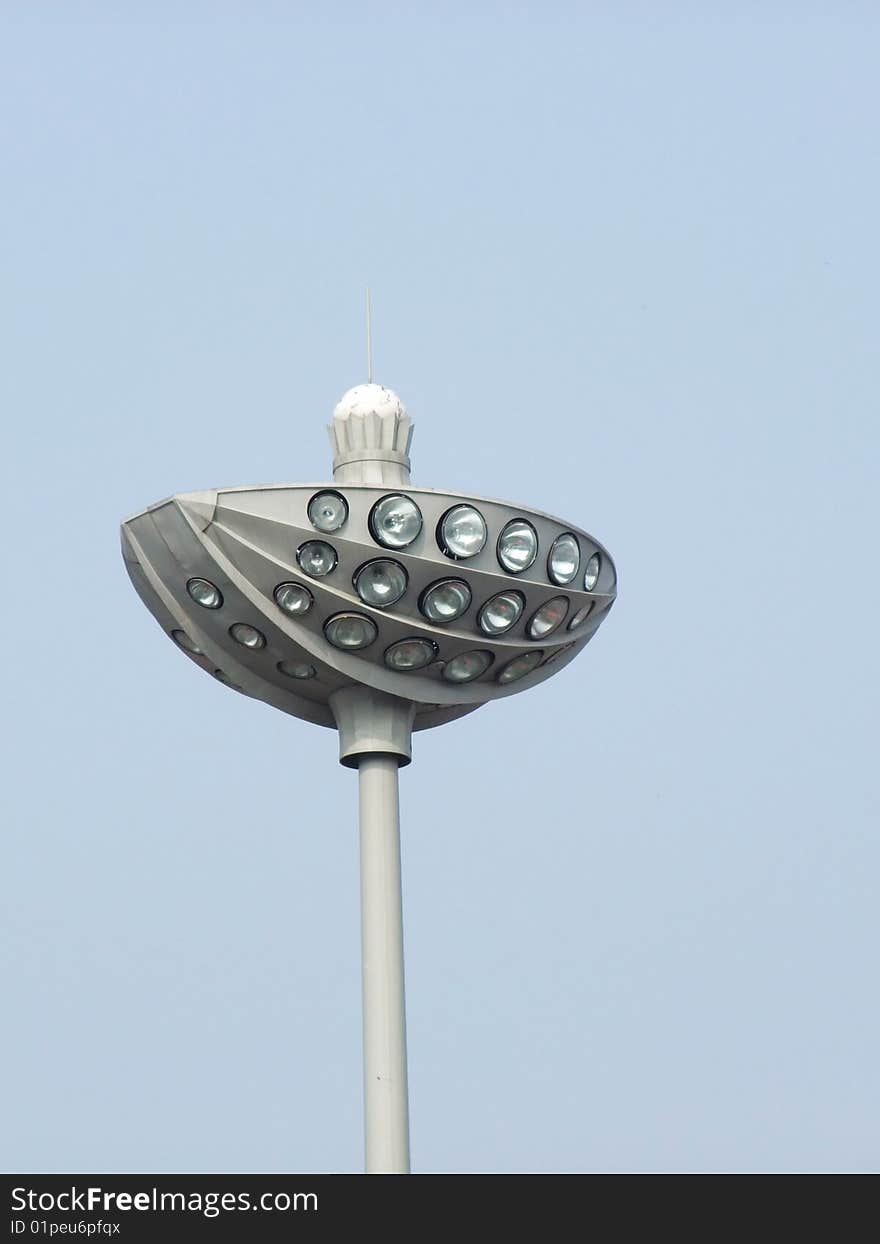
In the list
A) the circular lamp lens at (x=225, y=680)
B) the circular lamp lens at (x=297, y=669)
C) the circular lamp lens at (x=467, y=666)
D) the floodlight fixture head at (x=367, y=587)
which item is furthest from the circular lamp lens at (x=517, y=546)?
the circular lamp lens at (x=225, y=680)

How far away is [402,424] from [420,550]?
3.86 m

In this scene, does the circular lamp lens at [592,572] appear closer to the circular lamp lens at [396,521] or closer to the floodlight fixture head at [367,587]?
the floodlight fixture head at [367,587]

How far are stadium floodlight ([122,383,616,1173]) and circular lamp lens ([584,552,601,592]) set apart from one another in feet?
0.12

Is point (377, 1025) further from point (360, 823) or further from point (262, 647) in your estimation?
point (262, 647)

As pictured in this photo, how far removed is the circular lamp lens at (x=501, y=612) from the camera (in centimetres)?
4078

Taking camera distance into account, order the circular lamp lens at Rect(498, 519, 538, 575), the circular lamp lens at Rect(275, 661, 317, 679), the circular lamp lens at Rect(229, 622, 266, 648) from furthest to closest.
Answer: the circular lamp lens at Rect(275, 661, 317, 679) < the circular lamp lens at Rect(229, 622, 266, 648) < the circular lamp lens at Rect(498, 519, 538, 575)

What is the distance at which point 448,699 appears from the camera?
4253cm

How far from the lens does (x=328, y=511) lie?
3984 cm

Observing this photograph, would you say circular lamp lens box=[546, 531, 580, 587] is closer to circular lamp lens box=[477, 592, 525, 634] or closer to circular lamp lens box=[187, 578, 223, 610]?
circular lamp lens box=[477, 592, 525, 634]

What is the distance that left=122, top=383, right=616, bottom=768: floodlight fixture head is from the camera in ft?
131

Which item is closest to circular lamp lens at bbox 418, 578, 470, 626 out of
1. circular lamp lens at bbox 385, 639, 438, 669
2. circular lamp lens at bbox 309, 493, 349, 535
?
circular lamp lens at bbox 385, 639, 438, 669

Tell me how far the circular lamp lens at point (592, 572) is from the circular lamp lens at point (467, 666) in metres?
1.94
